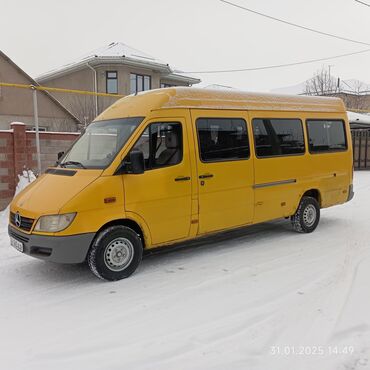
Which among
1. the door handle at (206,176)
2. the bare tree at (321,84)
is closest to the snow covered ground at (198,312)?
the door handle at (206,176)

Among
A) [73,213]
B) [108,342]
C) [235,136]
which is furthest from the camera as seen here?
[235,136]

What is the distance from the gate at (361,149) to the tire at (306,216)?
1394cm

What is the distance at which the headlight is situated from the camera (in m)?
4.59

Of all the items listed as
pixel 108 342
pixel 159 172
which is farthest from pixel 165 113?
pixel 108 342

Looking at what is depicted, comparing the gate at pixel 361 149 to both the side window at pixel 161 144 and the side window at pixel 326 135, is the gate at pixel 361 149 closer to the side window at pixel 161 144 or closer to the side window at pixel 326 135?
the side window at pixel 326 135

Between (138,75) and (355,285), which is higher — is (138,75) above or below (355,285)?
above

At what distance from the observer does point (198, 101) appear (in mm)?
5809

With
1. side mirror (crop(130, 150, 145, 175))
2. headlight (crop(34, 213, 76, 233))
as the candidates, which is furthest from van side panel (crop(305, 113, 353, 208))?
headlight (crop(34, 213, 76, 233))

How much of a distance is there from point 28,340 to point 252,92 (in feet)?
16.5

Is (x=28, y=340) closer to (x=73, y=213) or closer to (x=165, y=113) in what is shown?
(x=73, y=213)

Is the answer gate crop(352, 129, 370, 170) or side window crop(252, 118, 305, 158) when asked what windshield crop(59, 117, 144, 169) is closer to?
side window crop(252, 118, 305, 158)

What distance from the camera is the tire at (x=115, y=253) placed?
486cm

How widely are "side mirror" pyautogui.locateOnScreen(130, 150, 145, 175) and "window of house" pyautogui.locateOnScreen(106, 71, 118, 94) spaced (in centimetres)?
2245

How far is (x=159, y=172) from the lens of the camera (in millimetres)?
5297
